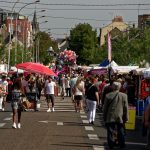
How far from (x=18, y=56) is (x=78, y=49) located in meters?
59.9

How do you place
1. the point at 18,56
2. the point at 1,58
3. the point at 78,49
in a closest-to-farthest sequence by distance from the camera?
1. the point at 1,58
2. the point at 18,56
3. the point at 78,49

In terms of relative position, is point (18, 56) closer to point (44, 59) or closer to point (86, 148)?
point (44, 59)

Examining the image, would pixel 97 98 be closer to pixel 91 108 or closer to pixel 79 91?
pixel 91 108

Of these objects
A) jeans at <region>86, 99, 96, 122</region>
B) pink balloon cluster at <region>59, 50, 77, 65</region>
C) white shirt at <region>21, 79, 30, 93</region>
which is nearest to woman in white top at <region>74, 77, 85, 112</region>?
white shirt at <region>21, 79, 30, 93</region>

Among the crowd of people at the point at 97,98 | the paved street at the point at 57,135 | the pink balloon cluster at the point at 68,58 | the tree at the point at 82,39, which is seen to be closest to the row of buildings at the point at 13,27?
the tree at the point at 82,39

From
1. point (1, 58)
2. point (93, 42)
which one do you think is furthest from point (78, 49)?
point (1, 58)

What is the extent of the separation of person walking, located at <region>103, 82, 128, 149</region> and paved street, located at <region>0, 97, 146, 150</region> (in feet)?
2.03

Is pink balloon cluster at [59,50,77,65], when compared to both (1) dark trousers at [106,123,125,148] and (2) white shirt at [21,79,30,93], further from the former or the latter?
(1) dark trousers at [106,123,125,148]

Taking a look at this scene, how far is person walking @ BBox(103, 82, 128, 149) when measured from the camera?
54.3ft

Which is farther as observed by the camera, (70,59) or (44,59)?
(44,59)

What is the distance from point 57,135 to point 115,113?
→ 4.01 m

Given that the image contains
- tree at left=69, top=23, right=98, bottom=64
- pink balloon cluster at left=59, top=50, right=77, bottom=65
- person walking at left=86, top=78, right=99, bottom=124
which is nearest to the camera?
person walking at left=86, top=78, right=99, bottom=124

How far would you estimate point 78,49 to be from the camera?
14238cm

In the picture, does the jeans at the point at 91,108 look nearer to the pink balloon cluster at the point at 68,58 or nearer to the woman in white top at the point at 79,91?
the woman in white top at the point at 79,91
